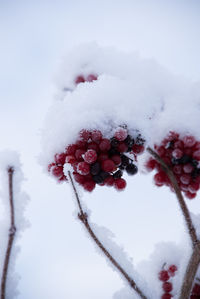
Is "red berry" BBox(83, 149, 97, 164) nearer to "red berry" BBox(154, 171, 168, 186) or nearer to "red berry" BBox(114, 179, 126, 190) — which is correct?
"red berry" BBox(114, 179, 126, 190)

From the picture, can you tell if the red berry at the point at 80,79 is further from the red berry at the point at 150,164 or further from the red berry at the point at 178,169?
the red berry at the point at 178,169

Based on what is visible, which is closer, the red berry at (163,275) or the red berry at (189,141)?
the red berry at (189,141)

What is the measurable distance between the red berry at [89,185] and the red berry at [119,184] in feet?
0.50

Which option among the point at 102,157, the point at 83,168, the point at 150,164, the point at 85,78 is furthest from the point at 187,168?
the point at 85,78

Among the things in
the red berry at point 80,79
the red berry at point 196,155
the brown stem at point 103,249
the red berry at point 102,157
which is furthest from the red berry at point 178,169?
the red berry at point 80,79

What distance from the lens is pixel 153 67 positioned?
2848mm

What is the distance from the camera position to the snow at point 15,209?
118cm

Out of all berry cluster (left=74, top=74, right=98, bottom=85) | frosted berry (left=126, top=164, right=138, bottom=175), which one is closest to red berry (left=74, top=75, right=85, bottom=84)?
berry cluster (left=74, top=74, right=98, bottom=85)

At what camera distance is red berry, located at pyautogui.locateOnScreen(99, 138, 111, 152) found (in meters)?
1.56

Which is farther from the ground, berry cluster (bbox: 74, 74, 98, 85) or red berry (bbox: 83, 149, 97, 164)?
berry cluster (bbox: 74, 74, 98, 85)

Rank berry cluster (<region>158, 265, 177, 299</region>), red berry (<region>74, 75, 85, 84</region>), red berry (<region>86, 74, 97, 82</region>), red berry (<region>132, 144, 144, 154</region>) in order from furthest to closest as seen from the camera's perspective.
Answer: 1. red berry (<region>74, 75, 85, 84</region>)
2. red berry (<region>86, 74, 97, 82</region>)
3. berry cluster (<region>158, 265, 177, 299</region>)
4. red berry (<region>132, 144, 144, 154</region>)

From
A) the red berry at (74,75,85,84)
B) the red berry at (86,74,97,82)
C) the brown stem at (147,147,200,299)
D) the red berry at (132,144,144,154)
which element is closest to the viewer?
the brown stem at (147,147,200,299)

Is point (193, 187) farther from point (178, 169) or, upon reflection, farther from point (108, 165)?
point (108, 165)

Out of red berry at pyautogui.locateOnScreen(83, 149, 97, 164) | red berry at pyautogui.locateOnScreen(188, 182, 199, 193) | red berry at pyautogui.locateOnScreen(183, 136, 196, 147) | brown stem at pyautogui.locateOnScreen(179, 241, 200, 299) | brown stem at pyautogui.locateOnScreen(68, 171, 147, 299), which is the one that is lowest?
brown stem at pyautogui.locateOnScreen(179, 241, 200, 299)
